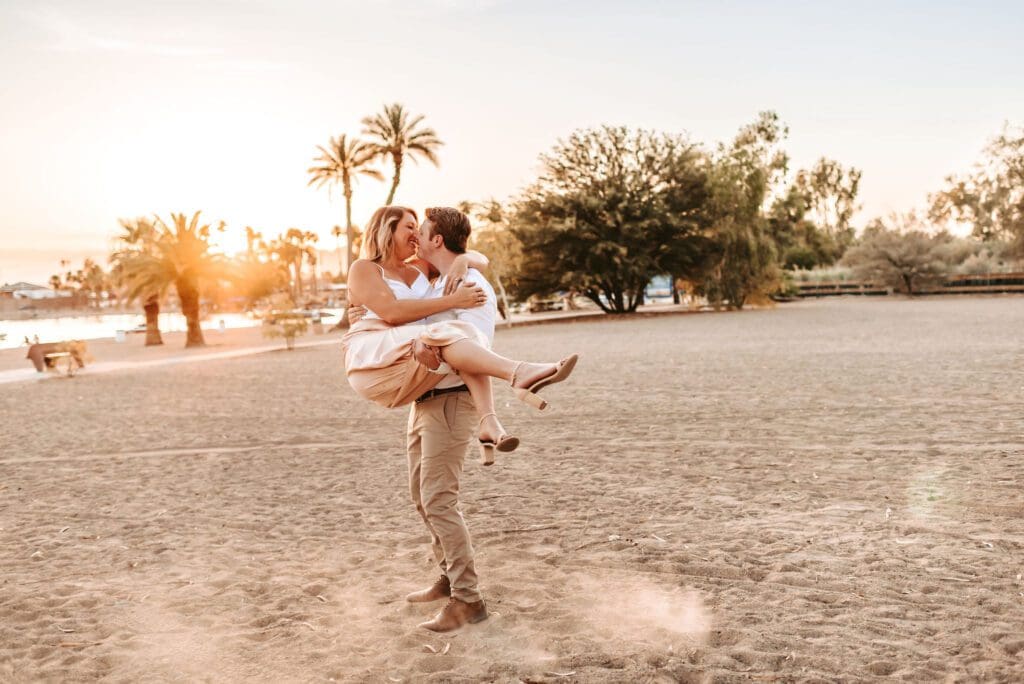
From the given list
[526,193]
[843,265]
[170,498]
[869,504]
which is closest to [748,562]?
[869,504]

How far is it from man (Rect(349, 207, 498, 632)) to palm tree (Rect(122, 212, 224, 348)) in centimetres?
3373

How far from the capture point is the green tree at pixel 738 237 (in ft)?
147

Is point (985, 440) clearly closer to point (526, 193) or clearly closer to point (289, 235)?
point (526, 193)

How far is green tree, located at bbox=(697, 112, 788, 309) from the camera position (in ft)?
147

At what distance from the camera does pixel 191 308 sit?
35.6 m

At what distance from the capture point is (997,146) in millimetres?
67500

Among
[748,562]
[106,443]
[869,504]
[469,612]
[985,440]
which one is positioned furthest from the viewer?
[106,443]

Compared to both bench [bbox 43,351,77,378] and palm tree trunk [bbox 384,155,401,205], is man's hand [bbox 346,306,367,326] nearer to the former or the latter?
bench [bbox 43,351,77,378]

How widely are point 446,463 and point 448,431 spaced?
16 centimetres

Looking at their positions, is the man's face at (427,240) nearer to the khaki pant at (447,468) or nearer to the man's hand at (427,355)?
the man's hand at (427,355)

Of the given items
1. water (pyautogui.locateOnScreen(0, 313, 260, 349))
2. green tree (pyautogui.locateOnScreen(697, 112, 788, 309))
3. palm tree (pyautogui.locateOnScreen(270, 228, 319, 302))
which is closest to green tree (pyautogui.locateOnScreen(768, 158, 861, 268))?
green tree (pyautogui.locateOnScreen(697, 112, 788, 309))

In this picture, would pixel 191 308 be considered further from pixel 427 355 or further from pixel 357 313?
pixel 427 355

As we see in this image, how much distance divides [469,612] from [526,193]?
41779 millimetres

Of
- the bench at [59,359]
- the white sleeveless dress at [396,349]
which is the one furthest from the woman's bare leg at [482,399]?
the bench at [59,359]
